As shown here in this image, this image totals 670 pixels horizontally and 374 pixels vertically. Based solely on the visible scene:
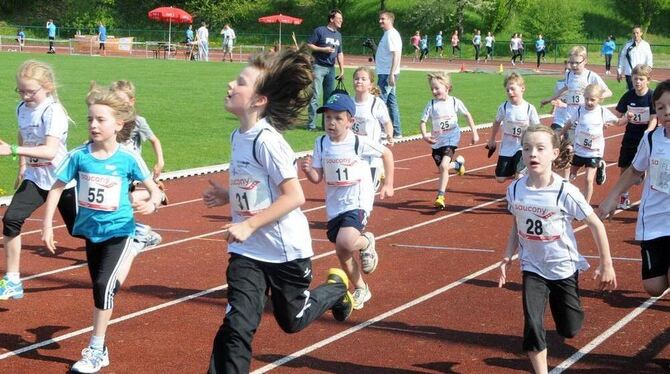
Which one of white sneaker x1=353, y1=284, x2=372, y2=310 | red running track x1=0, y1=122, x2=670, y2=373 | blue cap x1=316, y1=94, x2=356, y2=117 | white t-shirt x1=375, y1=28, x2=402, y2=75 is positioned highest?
white t-shirt x1=375, y1=28, x2=402, y2=75

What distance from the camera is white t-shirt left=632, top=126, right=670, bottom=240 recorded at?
649cm

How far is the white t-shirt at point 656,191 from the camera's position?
649 cm

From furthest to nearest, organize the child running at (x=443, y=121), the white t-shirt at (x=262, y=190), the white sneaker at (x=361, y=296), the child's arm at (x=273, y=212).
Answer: the child running at (x=443, y=121), the white sneaker at (x=361, y=296), the white t-shirt at (x=262, y=190), the child's arm at (x=273, y=212)

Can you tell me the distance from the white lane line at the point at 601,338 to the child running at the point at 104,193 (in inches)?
108

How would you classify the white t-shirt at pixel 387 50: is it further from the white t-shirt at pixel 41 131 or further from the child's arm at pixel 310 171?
the white t-shirt at pixel 41 131

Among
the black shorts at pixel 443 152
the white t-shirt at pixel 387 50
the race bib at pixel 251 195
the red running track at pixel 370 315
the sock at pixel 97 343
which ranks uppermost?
the white t-shirt at pixel 387 50

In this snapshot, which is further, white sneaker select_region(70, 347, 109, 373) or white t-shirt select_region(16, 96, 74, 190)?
white t-shirt select_region(16, 96, 74, 190)

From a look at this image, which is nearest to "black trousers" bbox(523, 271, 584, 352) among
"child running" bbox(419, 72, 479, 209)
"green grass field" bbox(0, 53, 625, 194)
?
"child running" bbox(419, 72, 479, 209)

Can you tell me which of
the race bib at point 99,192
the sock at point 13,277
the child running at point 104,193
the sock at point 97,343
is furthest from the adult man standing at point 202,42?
the sock at point 97,343

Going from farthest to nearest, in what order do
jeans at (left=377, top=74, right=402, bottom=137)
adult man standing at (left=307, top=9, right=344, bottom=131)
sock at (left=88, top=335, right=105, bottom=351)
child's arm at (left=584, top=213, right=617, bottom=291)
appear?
adult man standing at (left=307, top=9, right=344, bottom=131) < jeans at (left=377, top=74, right=402, bottom=137) < sock at (left=88, top=335, right=105, bottom=351) < child's arm at (left=584, top=213, right=617, bottom=291)

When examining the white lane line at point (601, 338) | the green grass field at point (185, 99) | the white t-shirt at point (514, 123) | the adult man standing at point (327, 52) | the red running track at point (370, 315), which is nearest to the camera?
the white lane line at point (601, 338)

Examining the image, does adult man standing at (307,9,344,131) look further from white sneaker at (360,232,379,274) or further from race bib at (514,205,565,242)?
race bib at (514,205,565,242)

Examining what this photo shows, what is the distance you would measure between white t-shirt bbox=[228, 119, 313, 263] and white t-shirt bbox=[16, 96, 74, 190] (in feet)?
9.66

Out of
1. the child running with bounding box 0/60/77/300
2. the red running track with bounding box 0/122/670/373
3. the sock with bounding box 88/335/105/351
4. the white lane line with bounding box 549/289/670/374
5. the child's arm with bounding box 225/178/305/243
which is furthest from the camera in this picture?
the child running with bounding box 0/60/77/300
